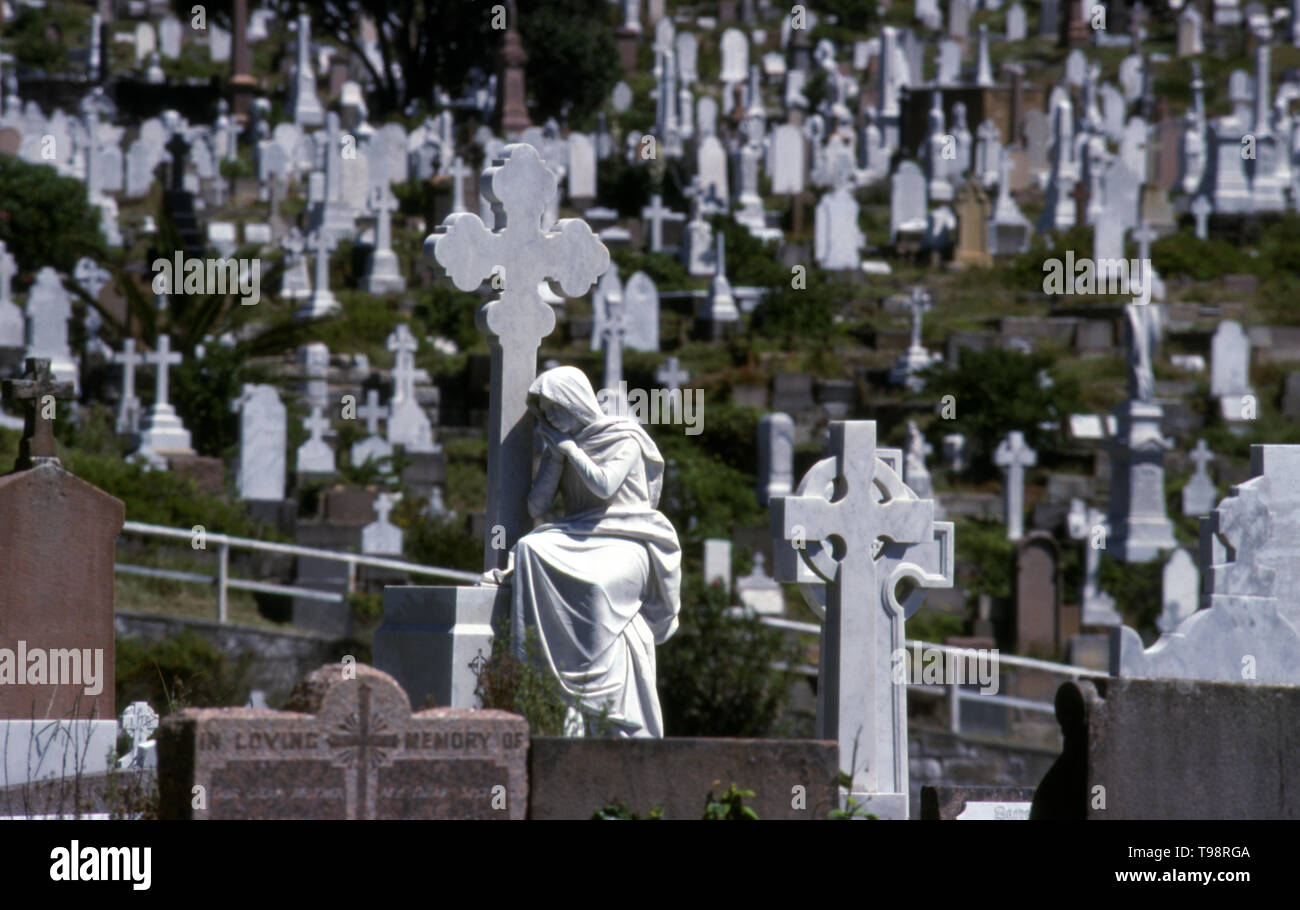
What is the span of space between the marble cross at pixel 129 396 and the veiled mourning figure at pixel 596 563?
14180mm

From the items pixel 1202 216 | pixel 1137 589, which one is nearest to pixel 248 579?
pixel 1137 589

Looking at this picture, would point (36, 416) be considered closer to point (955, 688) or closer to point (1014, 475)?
point (955, 688)

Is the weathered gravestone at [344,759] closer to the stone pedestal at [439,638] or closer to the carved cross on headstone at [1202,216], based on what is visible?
the stone pedestal at [439,638]

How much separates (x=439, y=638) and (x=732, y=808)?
2226 millimetres

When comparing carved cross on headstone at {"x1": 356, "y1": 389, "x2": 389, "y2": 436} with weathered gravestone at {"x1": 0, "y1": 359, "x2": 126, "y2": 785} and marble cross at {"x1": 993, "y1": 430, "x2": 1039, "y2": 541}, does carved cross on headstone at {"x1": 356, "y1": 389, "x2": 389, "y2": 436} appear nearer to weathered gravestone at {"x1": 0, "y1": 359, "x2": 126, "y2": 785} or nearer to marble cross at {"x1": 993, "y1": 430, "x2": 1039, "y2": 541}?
marble cross at {"x1": 993, "y1": 430, "x2": 1039, "y2": 541}

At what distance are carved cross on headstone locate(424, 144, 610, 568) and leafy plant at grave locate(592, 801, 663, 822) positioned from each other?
9.02 feet

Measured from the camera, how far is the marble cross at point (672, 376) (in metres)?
25.0

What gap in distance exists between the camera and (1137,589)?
829 inches

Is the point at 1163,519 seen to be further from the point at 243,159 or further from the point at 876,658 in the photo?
the point at 243,159

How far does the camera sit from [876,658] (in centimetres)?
941

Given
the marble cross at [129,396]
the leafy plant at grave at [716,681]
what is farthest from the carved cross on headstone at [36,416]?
the marble cross at [129,396]

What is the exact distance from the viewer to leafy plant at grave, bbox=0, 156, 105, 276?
2916 cm
